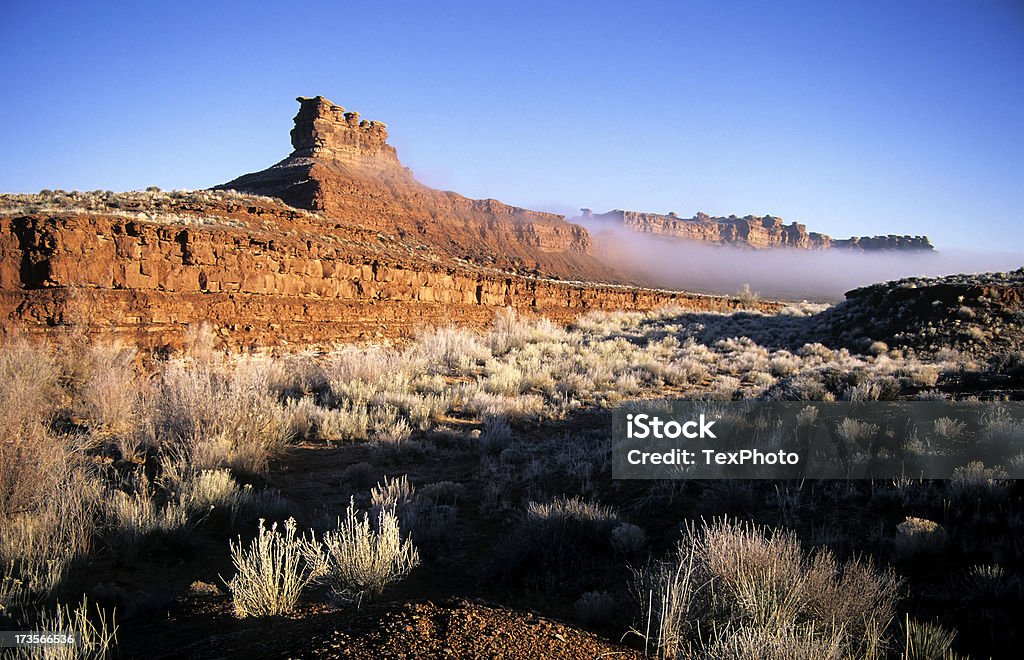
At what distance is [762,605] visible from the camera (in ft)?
9.76

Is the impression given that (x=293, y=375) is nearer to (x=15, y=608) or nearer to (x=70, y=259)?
(x=70, y=259)

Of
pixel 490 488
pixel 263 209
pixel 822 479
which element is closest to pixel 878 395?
pixel 822 479

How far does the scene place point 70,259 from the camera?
11781mm

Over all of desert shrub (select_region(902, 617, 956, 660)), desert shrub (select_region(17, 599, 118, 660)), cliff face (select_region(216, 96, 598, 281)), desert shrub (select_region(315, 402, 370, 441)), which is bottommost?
desert shrub (select_region(315, 402, 370, 441))

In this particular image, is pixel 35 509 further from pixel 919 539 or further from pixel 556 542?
pixel 919 539

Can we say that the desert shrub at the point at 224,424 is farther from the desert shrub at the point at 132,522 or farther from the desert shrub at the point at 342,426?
the desert shrub at the point at 132,522

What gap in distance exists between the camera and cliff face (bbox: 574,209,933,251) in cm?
12575

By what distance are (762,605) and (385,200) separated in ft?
190

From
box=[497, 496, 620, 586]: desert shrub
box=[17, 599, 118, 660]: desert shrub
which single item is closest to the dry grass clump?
box=[497, 496, 620, 586]: desert shrub

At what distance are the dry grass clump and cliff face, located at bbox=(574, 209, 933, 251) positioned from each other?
418 ft

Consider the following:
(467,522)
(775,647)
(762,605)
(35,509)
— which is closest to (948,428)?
(762,605)

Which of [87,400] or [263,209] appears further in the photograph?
[263,209]

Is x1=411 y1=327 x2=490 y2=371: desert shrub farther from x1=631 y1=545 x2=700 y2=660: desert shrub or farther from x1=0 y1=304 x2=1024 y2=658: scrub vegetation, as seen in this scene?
x1=631 y1=545 x2=700 y2=660: desert shrub

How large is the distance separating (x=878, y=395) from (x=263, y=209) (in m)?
20.6
